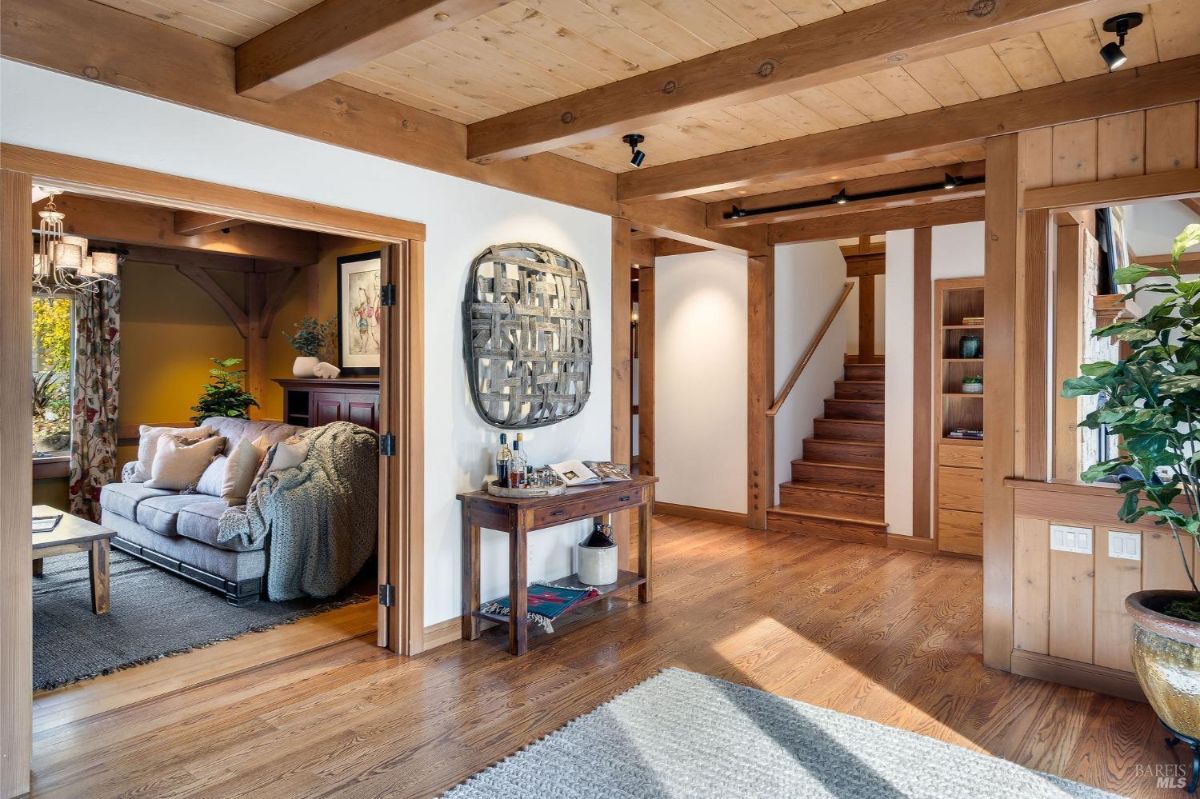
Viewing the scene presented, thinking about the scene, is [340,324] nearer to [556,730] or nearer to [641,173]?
[641,173]

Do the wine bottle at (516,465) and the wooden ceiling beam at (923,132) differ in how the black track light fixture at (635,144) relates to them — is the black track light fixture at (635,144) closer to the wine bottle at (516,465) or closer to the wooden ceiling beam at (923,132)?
the wooden ceiling beam at (923,132)

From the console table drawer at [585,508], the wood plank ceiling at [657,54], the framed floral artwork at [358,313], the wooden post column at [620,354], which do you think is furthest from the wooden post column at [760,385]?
the framed floral artwork at [358,313]

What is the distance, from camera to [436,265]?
3.63 meters

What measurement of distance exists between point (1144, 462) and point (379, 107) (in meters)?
3.23

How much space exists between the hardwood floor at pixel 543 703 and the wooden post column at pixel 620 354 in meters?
0.54

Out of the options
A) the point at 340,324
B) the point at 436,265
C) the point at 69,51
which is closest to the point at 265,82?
the point at 69,51

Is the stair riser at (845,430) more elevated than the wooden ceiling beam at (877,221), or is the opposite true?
the wooden ceiling beam at (877,221)

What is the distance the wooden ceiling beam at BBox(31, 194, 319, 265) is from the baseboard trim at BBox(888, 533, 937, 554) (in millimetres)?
5467

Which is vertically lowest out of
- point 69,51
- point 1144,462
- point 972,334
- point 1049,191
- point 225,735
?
point 225,735

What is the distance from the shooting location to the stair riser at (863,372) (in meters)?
7.36

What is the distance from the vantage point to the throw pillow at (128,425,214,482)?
5.62 meters

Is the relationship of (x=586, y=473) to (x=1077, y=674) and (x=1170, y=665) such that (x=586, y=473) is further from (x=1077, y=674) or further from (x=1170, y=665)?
(x=1170, y=665)

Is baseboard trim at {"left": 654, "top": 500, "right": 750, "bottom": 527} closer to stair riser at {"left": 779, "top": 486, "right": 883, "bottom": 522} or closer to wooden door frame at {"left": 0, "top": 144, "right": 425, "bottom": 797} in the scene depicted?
stair riser at {"left": 779, "top": 486, "right": 883, "bottom": 522}

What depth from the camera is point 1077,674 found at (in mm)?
3152
